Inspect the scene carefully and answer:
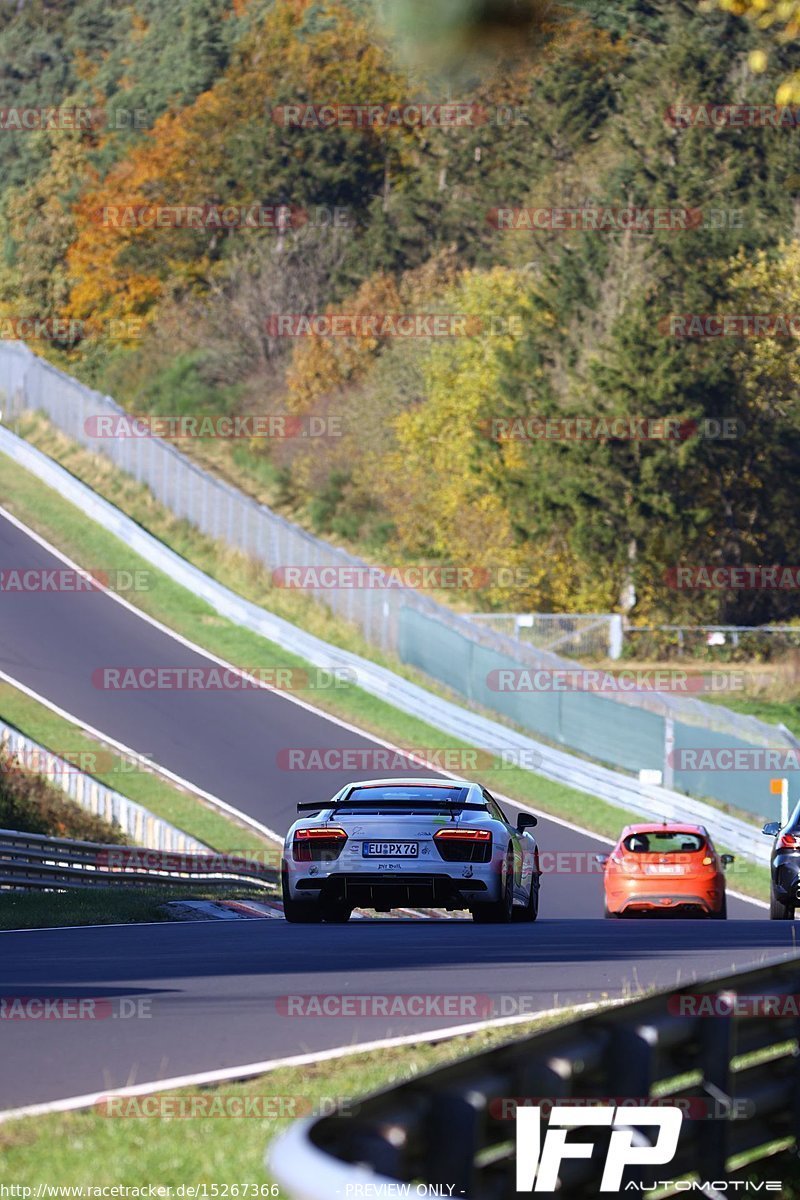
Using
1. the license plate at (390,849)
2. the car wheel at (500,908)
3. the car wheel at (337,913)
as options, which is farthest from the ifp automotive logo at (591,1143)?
the car wheel at (337,913)

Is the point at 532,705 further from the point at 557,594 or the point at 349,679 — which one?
the point at 557,594

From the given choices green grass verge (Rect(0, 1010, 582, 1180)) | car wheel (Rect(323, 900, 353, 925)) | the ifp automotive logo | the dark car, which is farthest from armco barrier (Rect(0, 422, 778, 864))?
the ifp automotive logo

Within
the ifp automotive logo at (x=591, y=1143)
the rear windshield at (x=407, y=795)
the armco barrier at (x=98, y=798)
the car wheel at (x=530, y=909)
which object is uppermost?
the ifp automotive logo at (x=591, y=1143)

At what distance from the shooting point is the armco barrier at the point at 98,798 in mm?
32969

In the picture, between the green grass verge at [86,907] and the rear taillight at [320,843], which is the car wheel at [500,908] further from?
the green grass verge at [86,907]

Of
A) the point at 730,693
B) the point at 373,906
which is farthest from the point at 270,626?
the point at 373,906

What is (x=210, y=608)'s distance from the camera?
174ft

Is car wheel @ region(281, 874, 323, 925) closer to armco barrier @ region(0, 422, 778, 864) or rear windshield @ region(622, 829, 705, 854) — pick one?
rear windshield @ region(622, 829, 705, 854)

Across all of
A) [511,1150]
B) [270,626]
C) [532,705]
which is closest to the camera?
[511,1150]

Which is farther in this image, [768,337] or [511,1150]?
[768,337]

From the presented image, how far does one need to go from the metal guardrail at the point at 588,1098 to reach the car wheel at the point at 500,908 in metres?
8.41

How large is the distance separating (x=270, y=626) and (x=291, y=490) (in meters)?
27.4

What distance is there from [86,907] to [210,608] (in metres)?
34.2

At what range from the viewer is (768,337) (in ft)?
235
